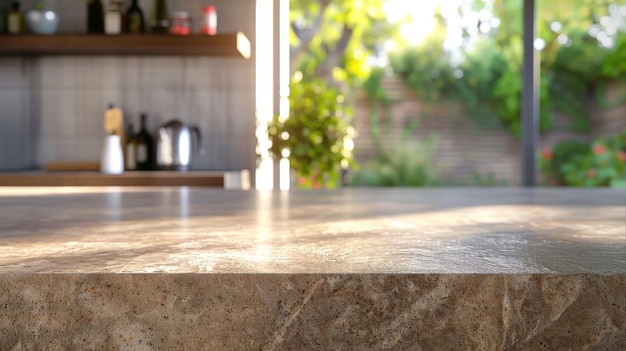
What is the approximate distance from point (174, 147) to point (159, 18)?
63 centimetres

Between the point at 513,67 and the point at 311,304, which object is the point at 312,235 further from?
the point at 513,67

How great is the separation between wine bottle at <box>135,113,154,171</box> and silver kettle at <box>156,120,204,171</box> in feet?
0.24

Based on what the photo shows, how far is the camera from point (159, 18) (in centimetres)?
333

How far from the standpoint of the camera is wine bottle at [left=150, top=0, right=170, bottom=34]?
3277 millimetres

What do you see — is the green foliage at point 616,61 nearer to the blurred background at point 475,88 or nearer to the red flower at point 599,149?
the blurred background at point 475,88

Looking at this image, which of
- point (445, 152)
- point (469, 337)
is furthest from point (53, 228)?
point (445, 152)

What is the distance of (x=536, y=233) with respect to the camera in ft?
2.19

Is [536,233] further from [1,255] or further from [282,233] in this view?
[1,255]

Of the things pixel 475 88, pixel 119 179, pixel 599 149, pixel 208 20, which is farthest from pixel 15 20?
pixel 599 149

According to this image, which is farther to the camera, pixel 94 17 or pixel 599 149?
pixel 599 149

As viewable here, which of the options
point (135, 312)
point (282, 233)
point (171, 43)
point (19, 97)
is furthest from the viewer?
point (19, 97)

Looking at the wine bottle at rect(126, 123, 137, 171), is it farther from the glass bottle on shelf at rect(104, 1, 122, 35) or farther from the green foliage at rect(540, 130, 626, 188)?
the green foliage at rect(540, 130, 626, 188)

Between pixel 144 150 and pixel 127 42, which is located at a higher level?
pixel 127 42

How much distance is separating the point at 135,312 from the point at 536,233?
40 cm
